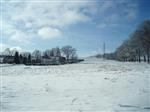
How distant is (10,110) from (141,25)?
44899 millimetres

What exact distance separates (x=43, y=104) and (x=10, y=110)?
1.03 m

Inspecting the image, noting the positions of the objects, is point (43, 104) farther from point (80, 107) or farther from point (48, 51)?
point (48, 51)

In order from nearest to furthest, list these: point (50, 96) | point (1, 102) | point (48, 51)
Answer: point (1, 102)
point (50, 96)
point (48, 51)

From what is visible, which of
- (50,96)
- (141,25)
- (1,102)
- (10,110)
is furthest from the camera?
(141,25)

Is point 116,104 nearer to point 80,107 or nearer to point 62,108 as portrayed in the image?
point 80,107

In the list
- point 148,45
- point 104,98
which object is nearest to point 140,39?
point 148,45

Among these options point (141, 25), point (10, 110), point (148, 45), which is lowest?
point (10, 110)

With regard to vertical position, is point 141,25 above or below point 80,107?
above

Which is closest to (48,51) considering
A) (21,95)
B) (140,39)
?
(140,39)

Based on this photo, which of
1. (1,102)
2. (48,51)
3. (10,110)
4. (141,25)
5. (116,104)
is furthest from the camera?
(48,51)

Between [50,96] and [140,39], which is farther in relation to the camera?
[140,39]

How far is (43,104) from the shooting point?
20.9 ft

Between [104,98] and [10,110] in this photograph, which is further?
[104,98]

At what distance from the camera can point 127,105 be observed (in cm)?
607
